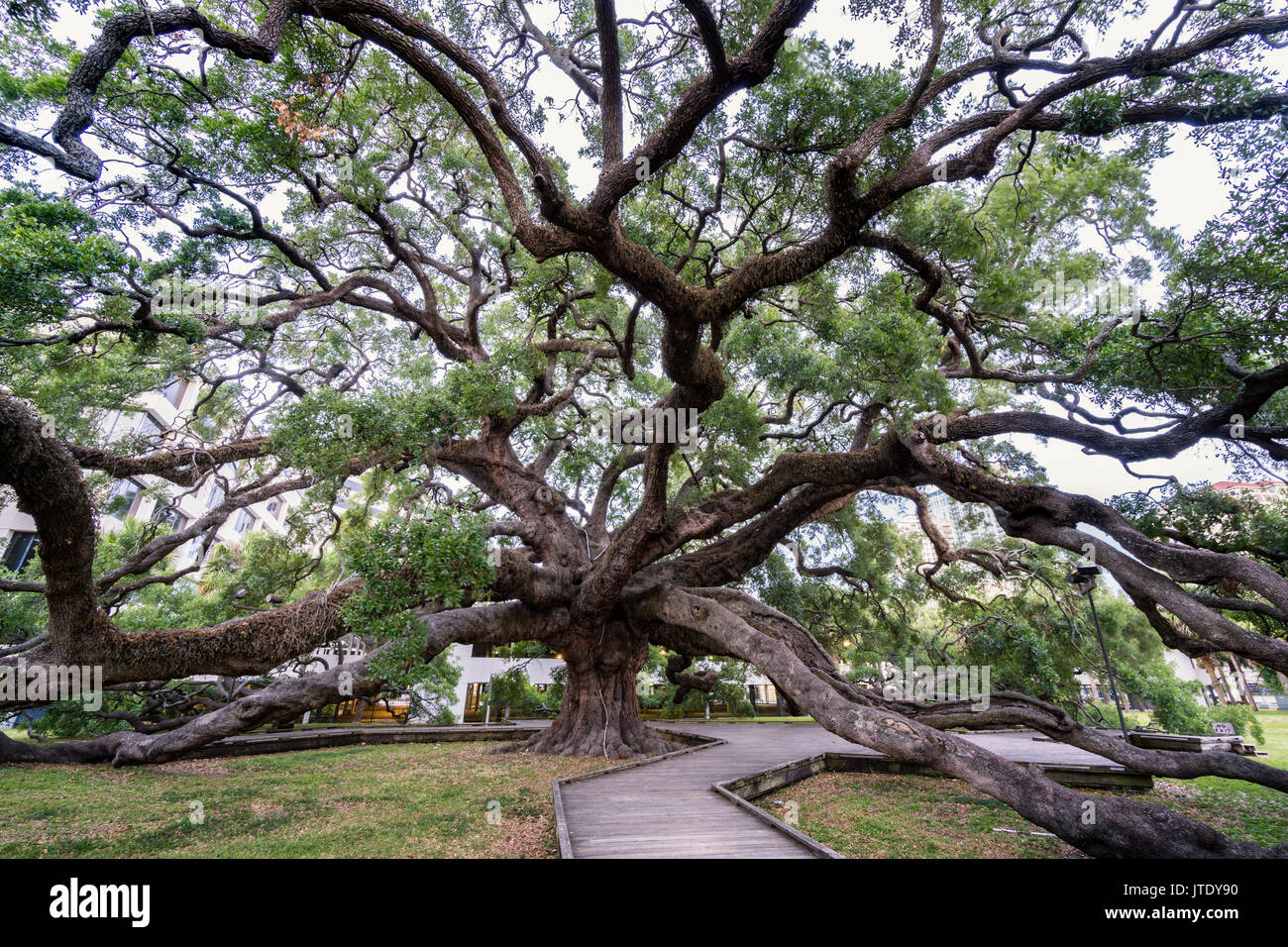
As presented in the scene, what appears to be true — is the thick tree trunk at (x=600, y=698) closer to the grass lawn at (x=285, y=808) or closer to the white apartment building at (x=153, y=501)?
the grass lawn at (x=285, y=808)

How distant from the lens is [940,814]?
6855 millimetres

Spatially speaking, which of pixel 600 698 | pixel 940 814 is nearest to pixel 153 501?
pixel 600 698

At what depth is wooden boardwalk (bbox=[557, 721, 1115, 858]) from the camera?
4.59 meters

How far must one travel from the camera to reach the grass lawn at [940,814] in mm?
5516

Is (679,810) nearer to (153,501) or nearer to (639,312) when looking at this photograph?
(639,312)

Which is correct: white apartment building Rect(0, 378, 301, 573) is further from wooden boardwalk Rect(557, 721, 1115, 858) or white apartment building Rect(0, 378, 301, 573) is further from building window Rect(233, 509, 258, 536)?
wooden boardwalk Rect(557, 721, 1115, 858)

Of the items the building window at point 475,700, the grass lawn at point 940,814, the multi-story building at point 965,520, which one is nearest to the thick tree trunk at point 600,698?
the grass lawn at point 940,814

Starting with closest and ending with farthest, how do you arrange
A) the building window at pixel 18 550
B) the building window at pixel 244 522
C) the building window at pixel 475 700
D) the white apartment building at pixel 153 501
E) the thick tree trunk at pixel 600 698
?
the thick tree trunk at pixel 600 698 → the white apartment building at pixel 153 501 → the building window at pixel 18 550 → the building window at pixel 475 700 → the building window at pixel 244 522

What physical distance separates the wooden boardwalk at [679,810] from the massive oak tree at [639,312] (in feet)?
4.69

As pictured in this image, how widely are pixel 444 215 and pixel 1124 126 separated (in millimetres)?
10316

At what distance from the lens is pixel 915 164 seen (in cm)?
514

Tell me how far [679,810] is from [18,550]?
22.1 m

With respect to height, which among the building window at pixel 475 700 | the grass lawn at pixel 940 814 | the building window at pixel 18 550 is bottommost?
the building window at pixel 475 700

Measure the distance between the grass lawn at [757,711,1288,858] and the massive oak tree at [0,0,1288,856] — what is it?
3.82ft
